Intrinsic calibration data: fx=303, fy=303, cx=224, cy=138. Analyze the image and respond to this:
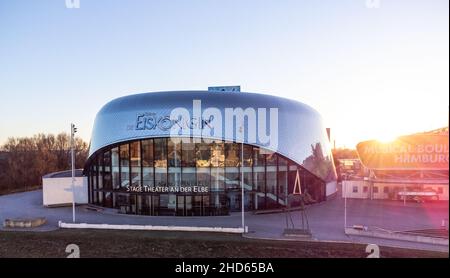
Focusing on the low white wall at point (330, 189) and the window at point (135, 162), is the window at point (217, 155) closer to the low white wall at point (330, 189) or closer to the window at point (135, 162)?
the window at point (135, 162)

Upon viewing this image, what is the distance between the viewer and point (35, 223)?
73.9ft

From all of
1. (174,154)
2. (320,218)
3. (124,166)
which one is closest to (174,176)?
(174,154)

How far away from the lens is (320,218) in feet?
81.4

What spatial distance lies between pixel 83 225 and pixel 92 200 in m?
11.8

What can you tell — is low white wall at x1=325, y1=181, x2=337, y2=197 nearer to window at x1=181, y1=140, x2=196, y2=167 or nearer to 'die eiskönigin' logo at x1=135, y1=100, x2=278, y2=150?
'die eiskönigin' logo at x1=135, y1=100, x2=278, y2=150

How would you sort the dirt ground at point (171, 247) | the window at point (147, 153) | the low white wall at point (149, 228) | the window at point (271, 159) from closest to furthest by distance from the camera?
the dirt ground at point (171, 247)
the low white wall at point (149, 228)
the window at point (147, 153)
the window at point (271, 159)

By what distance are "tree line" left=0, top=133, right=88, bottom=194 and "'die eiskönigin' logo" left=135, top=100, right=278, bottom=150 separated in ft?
99.2

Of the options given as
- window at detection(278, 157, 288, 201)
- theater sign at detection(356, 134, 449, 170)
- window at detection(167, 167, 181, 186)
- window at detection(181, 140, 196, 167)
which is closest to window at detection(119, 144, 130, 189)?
window at detection(167, 167, 181, 186)

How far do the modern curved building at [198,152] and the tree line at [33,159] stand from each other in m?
26.0

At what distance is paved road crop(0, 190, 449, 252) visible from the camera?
20391 millimetres

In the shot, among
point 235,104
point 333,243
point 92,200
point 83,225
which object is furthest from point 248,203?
point 92,200

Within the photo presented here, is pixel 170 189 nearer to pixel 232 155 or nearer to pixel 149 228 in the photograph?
pixel 232 155

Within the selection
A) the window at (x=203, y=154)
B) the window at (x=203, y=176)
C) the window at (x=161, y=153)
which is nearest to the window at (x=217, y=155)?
the window at (x=203, y=154)

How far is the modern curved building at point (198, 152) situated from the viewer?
2780 centimetres
